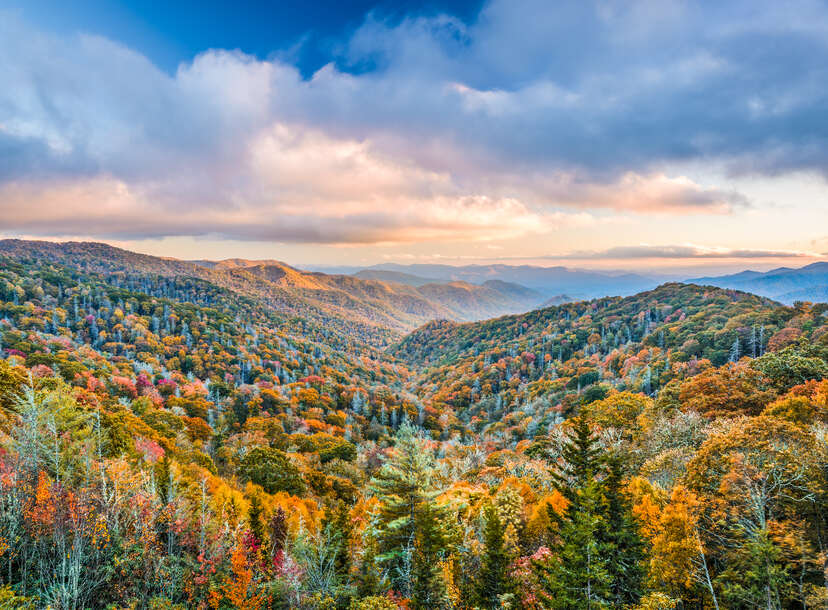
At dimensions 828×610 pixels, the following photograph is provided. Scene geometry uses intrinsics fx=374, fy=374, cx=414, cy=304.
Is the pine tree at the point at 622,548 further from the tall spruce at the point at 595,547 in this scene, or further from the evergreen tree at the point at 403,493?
the evergreen tree at the point at 403,493

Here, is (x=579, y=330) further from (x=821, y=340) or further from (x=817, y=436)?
(x=817, y=436)

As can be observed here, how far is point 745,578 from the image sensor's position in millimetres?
17469

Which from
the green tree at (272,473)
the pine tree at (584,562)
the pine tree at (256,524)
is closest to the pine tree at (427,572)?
the pine tree at (584,562)

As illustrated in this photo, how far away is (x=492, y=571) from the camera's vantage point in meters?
19.5

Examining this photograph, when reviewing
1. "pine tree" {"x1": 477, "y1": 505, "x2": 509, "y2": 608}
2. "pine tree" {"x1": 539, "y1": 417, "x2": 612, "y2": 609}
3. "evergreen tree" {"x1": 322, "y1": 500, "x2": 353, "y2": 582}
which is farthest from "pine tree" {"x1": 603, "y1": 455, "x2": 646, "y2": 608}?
"evergreen tree" {"x1": 322, "y1": 500, "x2": 353, "y2": 582}

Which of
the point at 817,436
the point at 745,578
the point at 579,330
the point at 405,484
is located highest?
the point at 817,436

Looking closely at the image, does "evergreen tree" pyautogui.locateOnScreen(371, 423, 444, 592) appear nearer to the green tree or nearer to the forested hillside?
the forested hillside

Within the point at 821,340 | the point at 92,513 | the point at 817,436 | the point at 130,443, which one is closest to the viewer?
the point at 92,513

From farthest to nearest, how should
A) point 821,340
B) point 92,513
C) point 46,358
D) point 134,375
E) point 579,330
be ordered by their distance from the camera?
point 579,330 → point 134,375 → point 46,358 → point 821,340 → point 92,513

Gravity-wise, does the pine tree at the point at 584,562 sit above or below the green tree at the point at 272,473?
above

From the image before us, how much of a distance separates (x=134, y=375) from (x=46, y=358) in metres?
23.0

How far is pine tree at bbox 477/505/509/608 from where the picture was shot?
1936 centimetres

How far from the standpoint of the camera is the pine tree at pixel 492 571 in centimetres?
1936

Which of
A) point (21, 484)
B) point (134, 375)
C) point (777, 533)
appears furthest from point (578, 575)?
point (134, 375)
